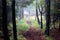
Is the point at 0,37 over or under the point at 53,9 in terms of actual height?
under

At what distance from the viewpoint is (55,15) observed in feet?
61.4

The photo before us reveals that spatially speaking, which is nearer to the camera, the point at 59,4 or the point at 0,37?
the point at 0,37

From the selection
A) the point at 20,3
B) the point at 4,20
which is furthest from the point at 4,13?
the point at 20,3

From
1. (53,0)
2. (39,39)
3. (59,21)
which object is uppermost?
(53,0)

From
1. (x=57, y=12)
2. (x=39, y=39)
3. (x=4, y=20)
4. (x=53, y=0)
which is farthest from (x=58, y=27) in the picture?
(x=4, y=20)

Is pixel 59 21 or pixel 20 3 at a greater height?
pixel 20 3

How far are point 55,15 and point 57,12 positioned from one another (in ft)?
2.39

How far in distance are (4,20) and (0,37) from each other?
15.9 feet

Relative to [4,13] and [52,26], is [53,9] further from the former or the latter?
[4,13]

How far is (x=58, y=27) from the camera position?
62.1 ft

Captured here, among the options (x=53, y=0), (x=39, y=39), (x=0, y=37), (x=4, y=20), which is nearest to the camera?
(x=4, y=20)

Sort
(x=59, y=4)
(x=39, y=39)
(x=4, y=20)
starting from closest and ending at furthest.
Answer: (x=4, y=20)
(x=39, y=39)
(x=59, y=4)

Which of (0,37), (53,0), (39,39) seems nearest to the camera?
(0,37)

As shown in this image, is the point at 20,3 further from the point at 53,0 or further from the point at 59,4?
the point at 59,4
